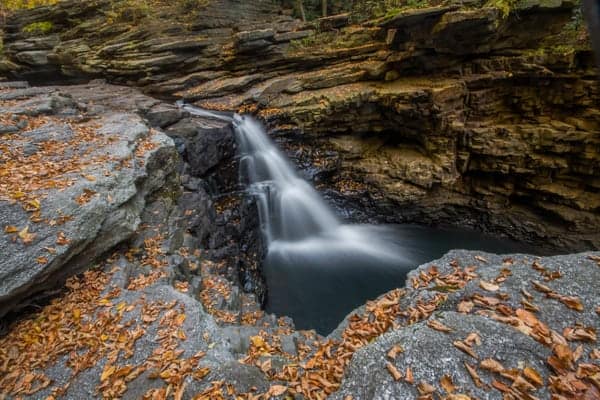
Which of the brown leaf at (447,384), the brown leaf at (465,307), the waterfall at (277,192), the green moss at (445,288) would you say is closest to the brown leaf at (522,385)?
the brown leaf at (447,384)

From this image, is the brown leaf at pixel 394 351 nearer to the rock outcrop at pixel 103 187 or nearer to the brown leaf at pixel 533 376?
the brown leaf at pixel 533 376

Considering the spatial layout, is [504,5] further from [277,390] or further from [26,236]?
[26,236]

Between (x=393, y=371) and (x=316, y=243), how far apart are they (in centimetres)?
823

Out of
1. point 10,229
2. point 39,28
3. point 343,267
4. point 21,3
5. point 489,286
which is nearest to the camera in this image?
point 489,286

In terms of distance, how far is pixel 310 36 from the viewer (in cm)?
1467

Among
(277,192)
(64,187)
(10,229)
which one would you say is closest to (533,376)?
(10,229)

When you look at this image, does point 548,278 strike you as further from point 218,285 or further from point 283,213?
point 283,213

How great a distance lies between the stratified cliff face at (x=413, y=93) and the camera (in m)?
9.41

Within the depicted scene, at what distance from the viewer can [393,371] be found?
9.17 ft

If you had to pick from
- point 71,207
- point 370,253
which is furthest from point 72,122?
point 370,253

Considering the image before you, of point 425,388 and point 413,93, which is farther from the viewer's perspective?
point 413,93

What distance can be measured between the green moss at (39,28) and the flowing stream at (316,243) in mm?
11732

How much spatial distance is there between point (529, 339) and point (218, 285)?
555cm

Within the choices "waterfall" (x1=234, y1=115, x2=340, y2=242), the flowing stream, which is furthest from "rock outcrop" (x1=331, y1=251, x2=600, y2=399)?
"waterfall" (x1=234, y1=115, x2=340, y2=242)
